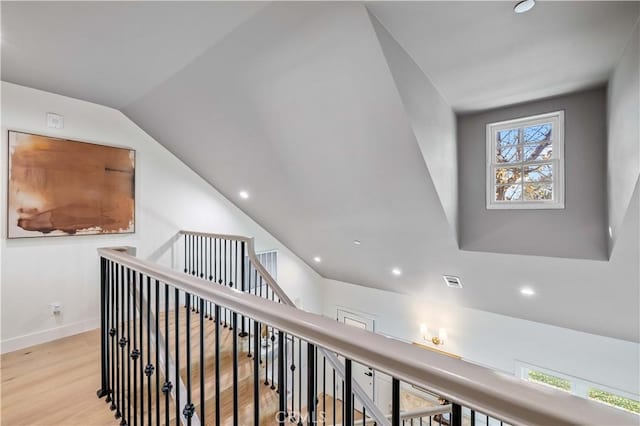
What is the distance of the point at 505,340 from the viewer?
4.74m

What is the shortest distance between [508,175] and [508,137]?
0.43 m

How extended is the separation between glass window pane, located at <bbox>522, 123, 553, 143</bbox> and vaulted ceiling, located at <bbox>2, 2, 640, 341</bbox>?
41cm

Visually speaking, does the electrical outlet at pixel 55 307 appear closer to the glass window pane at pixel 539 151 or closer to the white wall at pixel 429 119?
the white wall at pixel 429 119

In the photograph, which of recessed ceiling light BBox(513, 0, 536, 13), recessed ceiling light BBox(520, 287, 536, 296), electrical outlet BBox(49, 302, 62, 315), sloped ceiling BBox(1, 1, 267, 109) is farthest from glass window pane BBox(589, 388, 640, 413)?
electrical outlet BBox(49, 302, 62, 315)

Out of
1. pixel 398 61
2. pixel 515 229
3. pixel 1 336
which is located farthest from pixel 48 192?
pixel 515 229

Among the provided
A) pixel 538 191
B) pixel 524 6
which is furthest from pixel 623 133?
pixel 524 6

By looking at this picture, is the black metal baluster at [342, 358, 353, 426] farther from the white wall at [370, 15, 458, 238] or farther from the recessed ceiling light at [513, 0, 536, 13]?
the recessed ceiling light at [513, 0, 536, 13]

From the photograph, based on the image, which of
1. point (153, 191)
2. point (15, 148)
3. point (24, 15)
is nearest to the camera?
point (24, 15)

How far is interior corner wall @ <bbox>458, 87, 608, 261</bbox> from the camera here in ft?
9.50

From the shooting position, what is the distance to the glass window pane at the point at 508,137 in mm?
3302

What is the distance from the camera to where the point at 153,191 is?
12.4ft

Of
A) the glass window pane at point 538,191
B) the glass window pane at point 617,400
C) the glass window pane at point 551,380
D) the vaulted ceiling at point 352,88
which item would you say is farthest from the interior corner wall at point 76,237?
the glass window pane at point 617,400

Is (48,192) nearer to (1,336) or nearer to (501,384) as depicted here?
(1,336)

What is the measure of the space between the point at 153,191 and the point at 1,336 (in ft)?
6.40
